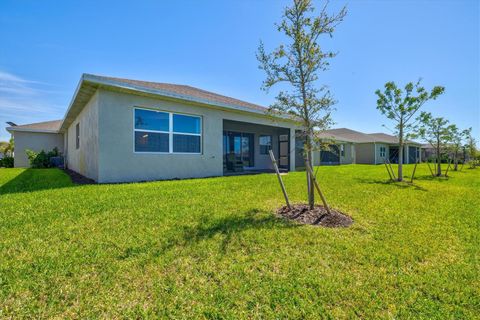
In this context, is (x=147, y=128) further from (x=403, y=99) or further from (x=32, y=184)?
(x=403, y=99)

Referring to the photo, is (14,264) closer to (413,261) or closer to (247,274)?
(247,274)

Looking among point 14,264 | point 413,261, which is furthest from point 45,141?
point 413,261

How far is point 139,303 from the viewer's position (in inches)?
82.9

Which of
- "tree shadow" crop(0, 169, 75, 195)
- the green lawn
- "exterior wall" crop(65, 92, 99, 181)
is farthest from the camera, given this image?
"exterior wall" crop(65, 92, 99, 181)

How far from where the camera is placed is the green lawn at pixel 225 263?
2100 millimetres

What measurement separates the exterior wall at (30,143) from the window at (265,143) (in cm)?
1743

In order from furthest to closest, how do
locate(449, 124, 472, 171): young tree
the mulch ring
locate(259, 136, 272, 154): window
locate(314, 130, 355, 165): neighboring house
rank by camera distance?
locate(314, 130, 355, 165): neighboring house, locate(259, 136, 272, 154): window, locate(449, 124, 472, 171): young tree, the mulch ring

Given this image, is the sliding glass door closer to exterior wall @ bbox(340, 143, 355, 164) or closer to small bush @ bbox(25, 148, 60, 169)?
small bush @ bbox(25, 148, 60, 169)

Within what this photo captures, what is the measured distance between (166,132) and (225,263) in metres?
7.70

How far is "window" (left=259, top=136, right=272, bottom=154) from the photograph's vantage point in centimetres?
1722

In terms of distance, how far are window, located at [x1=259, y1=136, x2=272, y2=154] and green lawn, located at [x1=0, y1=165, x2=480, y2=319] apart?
1220 cm

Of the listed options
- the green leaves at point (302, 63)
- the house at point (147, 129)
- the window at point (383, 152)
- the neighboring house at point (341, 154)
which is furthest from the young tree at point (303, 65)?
the window at point (383, 152)

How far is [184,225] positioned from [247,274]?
1791 mm

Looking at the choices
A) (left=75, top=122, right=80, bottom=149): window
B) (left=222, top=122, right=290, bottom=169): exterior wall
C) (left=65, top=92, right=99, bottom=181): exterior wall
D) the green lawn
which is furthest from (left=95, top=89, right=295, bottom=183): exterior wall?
(left=75, top=122, right=80, bottom=149): window
